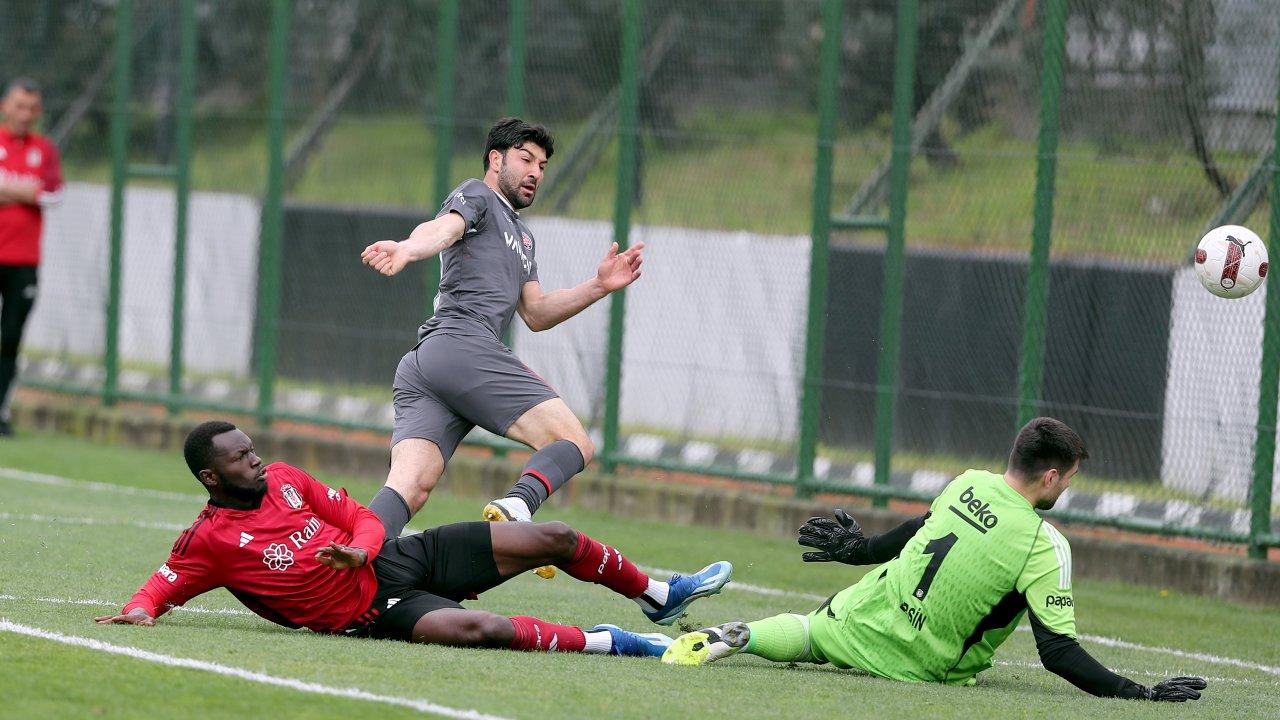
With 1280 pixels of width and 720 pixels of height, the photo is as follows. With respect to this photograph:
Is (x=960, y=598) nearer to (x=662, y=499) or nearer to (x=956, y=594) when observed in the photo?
(x=956, y=594)

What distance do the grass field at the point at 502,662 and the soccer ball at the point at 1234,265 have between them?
170 centimetres

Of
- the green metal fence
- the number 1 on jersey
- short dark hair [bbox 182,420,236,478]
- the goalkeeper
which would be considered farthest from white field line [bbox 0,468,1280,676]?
short dark hair [bbox 182,420,236,478]

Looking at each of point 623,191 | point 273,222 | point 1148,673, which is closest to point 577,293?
point 1148,673

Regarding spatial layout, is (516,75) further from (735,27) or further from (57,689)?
(57,689)

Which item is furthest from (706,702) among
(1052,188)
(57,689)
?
(1052,188)

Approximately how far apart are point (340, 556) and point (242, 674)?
0.72m

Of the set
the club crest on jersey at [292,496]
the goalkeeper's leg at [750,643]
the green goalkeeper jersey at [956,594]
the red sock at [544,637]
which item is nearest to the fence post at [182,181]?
the club crest on jersey at [292,496]

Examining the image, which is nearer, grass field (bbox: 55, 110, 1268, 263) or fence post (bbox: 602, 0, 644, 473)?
grass field (bbox: 55, 110, 1268, 263)

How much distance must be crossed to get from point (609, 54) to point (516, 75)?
769mm

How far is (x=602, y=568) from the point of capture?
695 centimetres

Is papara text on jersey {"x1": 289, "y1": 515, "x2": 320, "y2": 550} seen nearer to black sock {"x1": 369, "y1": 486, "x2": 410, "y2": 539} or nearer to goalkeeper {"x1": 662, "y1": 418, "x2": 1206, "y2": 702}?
black sock {"x1": 369, "y1": 486, "x2": 410, "y2": 539}

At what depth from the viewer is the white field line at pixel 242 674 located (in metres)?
5.32

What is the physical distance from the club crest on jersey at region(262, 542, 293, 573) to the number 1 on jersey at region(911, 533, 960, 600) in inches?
88.1

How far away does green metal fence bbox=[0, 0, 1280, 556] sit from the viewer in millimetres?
10484
